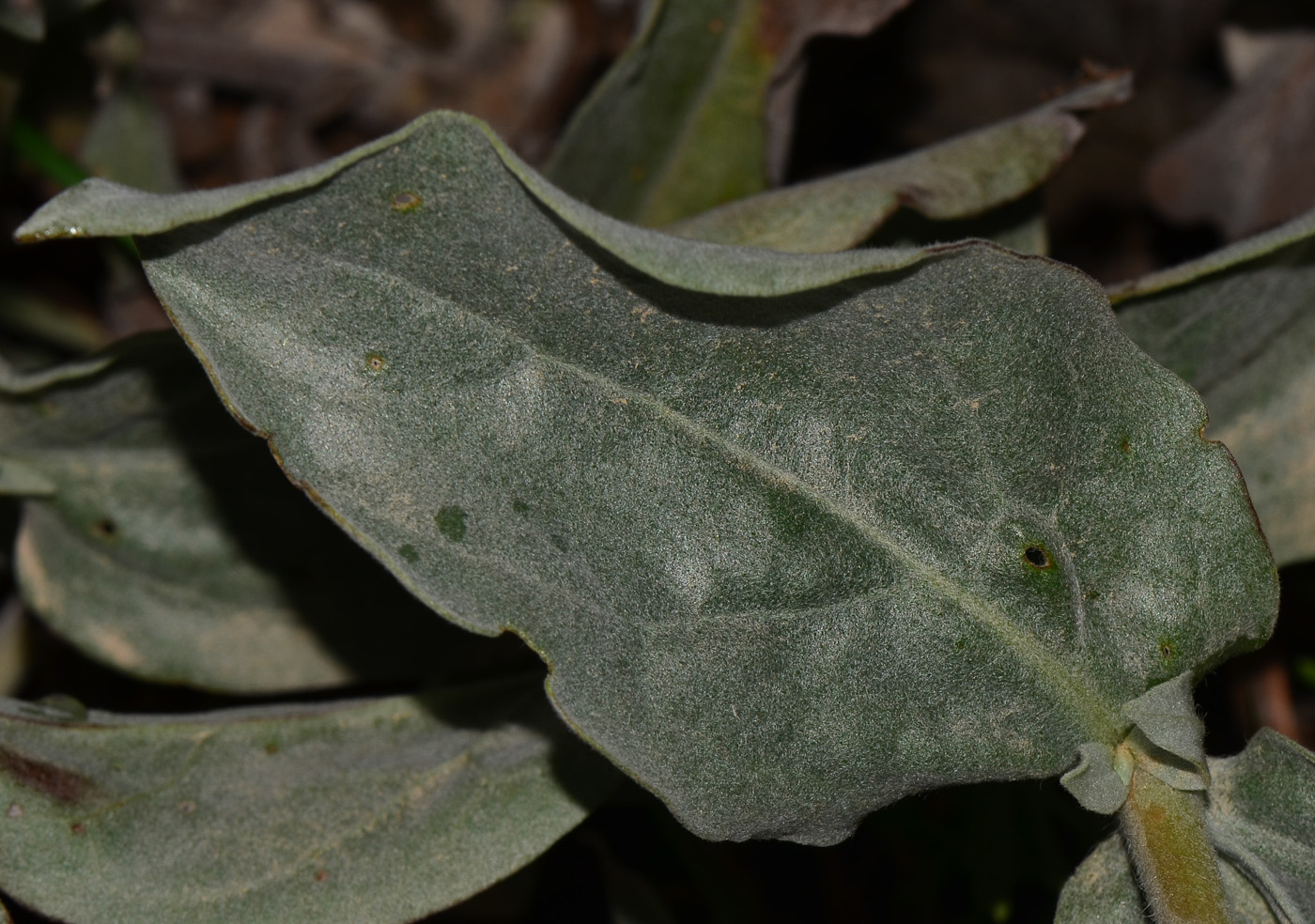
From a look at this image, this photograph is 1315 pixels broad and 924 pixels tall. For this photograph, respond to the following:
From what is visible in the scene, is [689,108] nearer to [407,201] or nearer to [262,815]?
[407,201]

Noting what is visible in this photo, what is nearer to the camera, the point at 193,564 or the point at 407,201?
the point at 407,201

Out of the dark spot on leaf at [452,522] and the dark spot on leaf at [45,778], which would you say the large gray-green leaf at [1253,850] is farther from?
the dark spot on leaf at [45,778]

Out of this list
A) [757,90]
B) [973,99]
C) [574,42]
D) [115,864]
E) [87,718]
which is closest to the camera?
[115,864]

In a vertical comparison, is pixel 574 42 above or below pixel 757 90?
below

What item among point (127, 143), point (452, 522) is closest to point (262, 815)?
point (452, 522)

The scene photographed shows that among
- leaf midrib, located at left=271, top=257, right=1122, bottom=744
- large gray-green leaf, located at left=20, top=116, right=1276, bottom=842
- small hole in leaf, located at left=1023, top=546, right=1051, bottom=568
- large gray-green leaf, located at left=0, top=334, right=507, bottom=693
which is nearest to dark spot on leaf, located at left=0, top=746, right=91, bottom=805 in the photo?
large gray-green leaf, located at left=0, top=334, right=507, bottom=693

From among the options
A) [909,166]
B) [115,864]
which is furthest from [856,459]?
[115,864]

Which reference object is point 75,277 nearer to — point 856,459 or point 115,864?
point 115,864

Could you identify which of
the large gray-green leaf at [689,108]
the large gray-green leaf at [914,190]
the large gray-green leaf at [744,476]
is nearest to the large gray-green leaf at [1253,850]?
the large gray-green leaf at [744,476]
